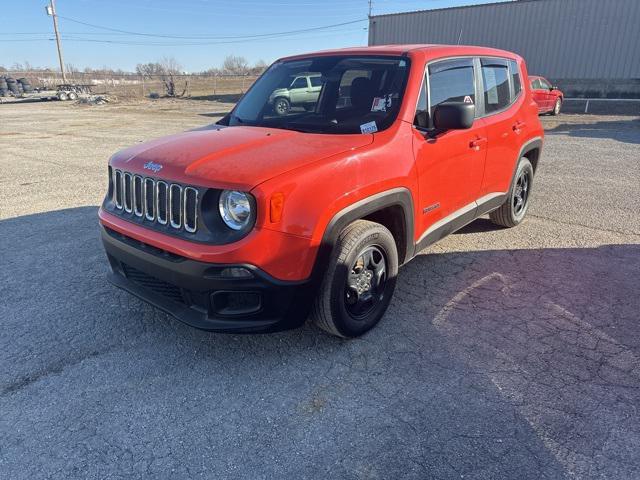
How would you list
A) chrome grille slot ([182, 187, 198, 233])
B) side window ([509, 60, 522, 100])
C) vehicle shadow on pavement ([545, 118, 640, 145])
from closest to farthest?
chrome grille slot ([182, 187, 198, 233])
side window ([509, 60, 522, 100])
vehicle shadow on pavement ([545, 118, 640, 145])

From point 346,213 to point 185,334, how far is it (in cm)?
150

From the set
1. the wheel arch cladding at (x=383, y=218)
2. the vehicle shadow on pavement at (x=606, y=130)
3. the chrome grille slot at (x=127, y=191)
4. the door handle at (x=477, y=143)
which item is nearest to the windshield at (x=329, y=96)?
the wheel arch cladding at (x=383, y=218)

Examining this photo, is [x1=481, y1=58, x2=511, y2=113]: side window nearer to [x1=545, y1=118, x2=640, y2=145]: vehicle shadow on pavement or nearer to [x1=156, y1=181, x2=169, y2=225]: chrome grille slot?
[x1=156, y1=181, x2=169, y2=225]: chrome grille slot

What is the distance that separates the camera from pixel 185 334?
338cm

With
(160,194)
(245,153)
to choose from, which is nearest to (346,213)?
(245,153)

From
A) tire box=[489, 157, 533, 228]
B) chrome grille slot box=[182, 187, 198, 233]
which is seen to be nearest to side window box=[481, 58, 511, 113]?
tire box=[489, 157, 533, 228]

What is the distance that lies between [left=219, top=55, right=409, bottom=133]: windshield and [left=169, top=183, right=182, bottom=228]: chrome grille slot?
3.82 feet

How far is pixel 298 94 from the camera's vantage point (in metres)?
4.12

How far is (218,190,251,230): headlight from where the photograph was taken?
264 centimetres

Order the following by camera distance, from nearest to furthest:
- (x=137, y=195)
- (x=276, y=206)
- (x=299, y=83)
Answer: (x=276, y=206), (x=137, y=195), (x=299, y=83)

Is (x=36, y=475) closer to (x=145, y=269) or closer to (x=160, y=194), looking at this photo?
(x=145, y=269)

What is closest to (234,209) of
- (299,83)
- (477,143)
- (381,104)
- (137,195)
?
(137,195)

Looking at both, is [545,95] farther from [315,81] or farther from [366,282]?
[366,282]

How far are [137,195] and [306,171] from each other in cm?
121
